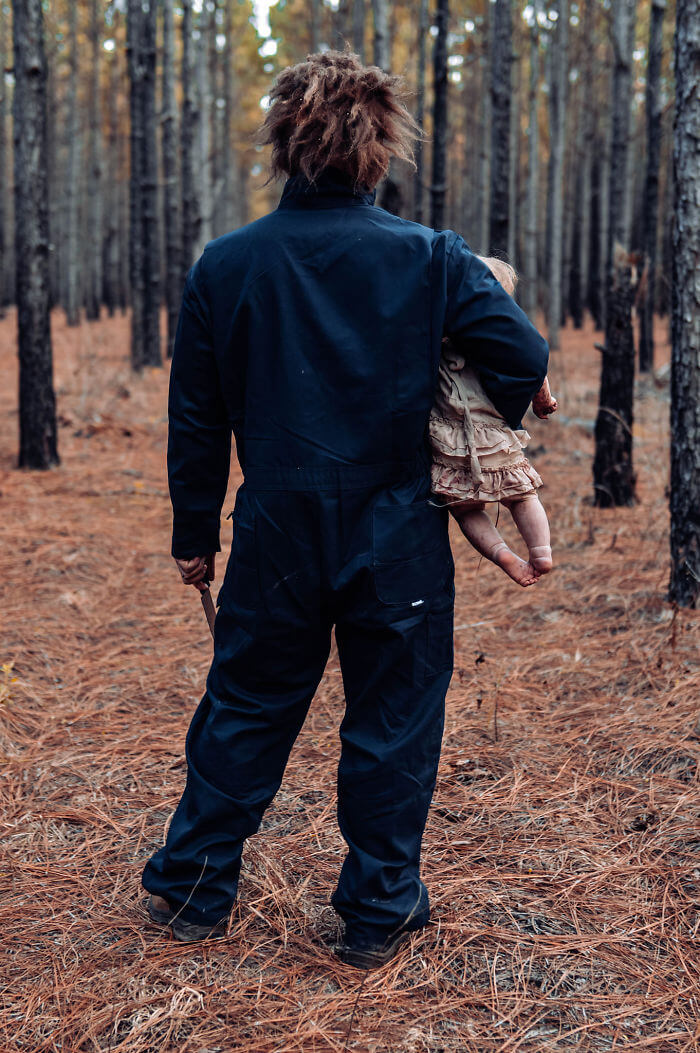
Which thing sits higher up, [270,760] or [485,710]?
[270,760]

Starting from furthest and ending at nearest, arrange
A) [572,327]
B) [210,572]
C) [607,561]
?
[572,327] → [607,561] → [210,572]

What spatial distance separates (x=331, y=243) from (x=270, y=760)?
1239mm

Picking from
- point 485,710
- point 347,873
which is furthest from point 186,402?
point 485,710

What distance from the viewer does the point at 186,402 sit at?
223 cm

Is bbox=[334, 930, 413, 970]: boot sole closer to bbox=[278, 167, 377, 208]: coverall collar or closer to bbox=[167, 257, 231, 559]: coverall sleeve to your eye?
bbox=[167, 257, 231, 559]: coverall sleeve

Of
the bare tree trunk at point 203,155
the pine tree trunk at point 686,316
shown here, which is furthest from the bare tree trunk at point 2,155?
the pine tree trunk at point 686,316

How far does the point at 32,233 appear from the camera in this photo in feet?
24.8

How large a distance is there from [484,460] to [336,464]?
0.34 meters

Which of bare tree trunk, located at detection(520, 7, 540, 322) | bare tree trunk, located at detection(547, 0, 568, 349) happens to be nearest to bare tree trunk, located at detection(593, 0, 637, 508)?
bare tree trunk, located at detection(520, 7, 540, 322)

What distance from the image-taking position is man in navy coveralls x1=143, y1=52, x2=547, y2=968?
6.72ft

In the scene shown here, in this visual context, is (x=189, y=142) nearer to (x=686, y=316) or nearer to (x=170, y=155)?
(x=170, y=155)

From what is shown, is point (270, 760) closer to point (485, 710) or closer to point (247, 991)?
point (247, 991)

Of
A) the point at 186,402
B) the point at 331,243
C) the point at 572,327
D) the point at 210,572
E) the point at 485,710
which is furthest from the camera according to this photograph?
the point at 572,327

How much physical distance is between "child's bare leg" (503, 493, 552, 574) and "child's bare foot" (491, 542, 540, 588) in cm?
1
